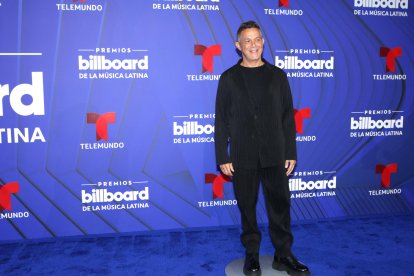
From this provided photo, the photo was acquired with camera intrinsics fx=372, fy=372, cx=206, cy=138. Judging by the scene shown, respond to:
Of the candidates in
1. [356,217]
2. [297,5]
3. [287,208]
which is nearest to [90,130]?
[287,208]

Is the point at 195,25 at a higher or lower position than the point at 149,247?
higher

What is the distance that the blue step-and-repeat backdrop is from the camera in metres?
3.00

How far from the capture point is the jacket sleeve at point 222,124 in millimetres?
2408

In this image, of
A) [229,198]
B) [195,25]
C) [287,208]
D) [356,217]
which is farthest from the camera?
[356,217]

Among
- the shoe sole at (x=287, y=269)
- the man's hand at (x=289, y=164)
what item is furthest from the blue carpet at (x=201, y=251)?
the man's hand at (x=289, y=164)

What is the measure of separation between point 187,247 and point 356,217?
1721 millimetres

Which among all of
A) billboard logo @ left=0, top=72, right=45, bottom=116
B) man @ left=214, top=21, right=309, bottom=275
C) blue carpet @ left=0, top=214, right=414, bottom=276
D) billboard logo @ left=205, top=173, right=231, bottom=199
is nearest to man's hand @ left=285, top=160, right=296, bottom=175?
man @ left=214, top=21, right=309, bottom=275

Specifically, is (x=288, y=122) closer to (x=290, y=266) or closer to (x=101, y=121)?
(x=290, y=266)

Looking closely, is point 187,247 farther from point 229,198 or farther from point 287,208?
point 287,208

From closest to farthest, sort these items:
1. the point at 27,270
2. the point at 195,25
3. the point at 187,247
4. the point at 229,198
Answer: the point at 27,270
the point at 187,247
the point at 195,25
the point at 229,198

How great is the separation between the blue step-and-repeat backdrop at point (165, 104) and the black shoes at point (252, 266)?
3.10ft

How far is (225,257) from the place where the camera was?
108 inches

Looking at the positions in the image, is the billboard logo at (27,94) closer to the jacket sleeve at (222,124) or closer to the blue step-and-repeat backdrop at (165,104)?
the blue step-and-repeat backdrop at (165,104)

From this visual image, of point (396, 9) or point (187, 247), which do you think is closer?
point (187, 247)
